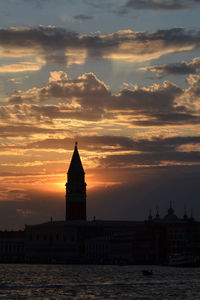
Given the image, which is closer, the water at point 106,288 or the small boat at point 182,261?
the water at point 106,288

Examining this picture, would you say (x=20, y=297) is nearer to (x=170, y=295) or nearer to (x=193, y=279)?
(x=170, y=295)

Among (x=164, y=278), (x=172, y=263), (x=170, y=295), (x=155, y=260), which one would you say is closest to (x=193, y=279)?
(x=164, y=278)

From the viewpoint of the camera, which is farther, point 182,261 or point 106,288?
point 182,261

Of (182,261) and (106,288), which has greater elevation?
(182,261)

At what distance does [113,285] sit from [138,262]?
299 feet

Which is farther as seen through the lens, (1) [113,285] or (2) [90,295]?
(1) [113,285]

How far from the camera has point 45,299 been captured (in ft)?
293

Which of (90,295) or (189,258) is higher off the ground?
(189,258)

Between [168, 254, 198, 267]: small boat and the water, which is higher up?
[168, 254, 198, 267]: small boat

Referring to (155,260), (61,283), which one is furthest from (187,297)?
(155,260)

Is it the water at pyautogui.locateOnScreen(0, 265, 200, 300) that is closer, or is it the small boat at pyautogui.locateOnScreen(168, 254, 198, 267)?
the water at pyautogui.locateOnScreen(0, 265, 200, 300)

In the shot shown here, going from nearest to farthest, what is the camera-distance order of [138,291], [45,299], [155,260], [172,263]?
[45,299] → [138,291] → [172,263] → [155,260]

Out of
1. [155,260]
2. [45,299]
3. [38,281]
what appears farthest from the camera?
[155,260]

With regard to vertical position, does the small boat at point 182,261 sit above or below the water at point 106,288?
above
